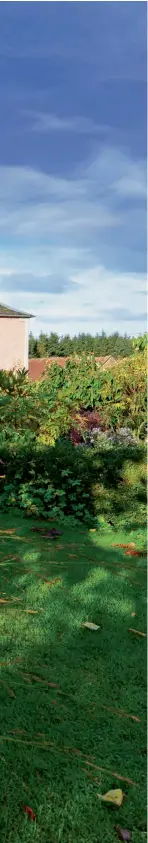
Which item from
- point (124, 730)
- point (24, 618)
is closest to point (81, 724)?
point (124, 730)

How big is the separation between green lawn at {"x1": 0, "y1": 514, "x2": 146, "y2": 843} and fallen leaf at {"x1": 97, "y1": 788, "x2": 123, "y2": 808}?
0.08ft

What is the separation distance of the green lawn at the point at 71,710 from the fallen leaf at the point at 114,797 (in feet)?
0.08

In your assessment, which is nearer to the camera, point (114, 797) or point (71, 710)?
point (114, 797)

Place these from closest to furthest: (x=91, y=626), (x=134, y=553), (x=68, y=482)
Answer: (x=91, y=626) < (x=134, y=553) < (x=68, y=482)

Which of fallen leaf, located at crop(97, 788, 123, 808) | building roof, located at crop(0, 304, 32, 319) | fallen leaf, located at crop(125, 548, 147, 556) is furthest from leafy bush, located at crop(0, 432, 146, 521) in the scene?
building roof, located at crop(0, 304, 32, 319)

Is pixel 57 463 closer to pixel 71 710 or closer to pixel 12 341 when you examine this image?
pixel 71 710

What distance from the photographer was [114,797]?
1780 millimetres

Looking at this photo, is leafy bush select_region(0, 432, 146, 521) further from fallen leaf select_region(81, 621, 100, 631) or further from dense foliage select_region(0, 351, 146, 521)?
fallen leaf select_region(81, 621, 100, 631)

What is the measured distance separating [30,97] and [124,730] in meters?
6.96

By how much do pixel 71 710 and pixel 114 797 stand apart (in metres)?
0.46

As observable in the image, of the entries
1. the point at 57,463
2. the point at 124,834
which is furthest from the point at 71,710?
the point at 57,463

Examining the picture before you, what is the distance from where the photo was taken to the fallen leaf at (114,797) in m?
1.77

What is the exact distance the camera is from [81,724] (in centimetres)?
214

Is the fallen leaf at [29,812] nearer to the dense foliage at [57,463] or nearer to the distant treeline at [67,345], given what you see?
the dense foliage at [57,463]
